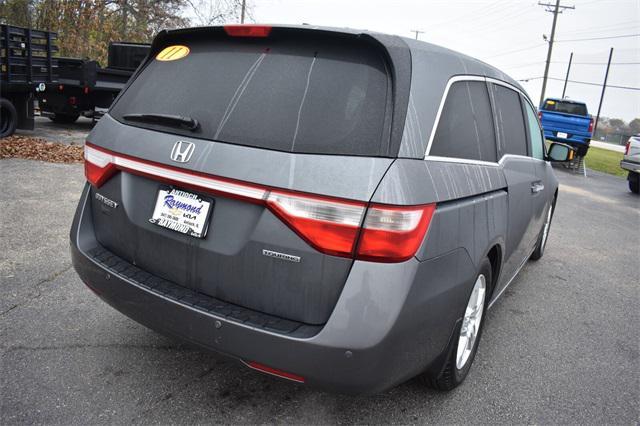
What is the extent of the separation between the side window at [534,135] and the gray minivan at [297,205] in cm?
173

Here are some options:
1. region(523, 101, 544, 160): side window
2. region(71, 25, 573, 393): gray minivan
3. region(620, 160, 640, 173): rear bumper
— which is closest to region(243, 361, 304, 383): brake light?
region(71, 25, 573, 393): gray minivan

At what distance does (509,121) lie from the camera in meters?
3.48

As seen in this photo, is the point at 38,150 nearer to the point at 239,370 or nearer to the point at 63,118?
the point at 63,118

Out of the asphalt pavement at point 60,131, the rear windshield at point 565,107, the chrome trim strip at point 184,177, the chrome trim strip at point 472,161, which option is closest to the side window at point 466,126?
the chrome trim strip at point 472,161

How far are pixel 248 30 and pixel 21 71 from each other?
10.1 m

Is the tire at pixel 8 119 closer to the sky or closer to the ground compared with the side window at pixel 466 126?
closer to the ground

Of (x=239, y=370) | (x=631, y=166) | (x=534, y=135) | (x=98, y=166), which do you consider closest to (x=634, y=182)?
(x=631, y=166)

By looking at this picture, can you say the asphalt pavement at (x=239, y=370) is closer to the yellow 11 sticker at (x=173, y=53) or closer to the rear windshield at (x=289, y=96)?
the rear windshield at (x=289, y=96)

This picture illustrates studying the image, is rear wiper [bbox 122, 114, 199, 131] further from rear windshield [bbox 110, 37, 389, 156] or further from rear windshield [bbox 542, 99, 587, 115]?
rear windshield [bbox 542, 99, 587, 115]

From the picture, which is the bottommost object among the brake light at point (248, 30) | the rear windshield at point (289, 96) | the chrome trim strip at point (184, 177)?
the chrome trim strip at point (184, 177)

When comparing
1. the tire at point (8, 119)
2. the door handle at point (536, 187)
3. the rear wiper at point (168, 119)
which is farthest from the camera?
the tire at point (8, 119)

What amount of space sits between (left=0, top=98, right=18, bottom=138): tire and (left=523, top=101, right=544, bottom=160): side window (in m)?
9.65

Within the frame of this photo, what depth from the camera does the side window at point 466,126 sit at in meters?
2.34

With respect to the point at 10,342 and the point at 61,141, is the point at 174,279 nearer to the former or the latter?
the point at 10,342
